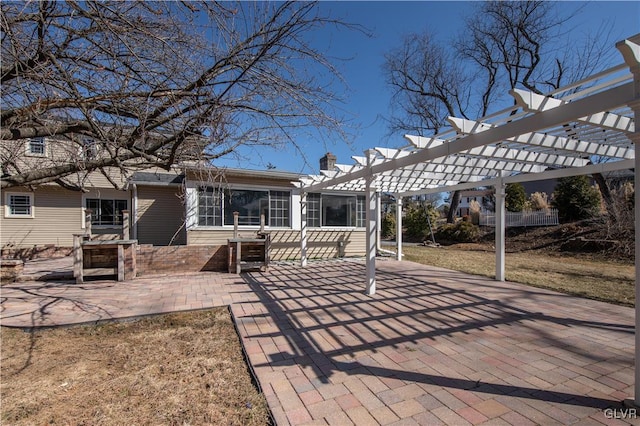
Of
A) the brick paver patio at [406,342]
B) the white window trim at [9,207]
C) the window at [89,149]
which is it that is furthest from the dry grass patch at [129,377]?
the white window trim at [9,207]

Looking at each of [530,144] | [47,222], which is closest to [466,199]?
[530,144]

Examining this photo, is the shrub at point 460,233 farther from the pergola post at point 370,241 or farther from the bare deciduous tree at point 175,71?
the bare deciduous tree at point 175,71

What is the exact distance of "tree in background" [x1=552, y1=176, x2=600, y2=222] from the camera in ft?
47.9

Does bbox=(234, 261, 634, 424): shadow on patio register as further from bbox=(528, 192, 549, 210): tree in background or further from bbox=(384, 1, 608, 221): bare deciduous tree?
bbox=(528, 192, 549, 210): tree in background

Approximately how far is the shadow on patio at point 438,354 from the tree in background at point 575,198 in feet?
39.5

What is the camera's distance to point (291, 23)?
93.5 inches

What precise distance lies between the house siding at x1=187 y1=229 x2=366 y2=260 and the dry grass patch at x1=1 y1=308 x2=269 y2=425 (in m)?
5.22

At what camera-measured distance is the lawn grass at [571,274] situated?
625 cm

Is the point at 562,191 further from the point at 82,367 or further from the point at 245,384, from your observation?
the point at 82,367

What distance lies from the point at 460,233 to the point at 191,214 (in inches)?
575

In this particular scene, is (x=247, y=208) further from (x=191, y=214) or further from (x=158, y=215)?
(x=158, y=215)

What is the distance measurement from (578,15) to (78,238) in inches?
719

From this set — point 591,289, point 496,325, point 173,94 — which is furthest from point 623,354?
point 173,94

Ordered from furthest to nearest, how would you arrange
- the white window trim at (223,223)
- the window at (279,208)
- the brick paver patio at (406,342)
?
the window at (279,208), the white window trim at (223,223), the brick paver patio at (406,342)
